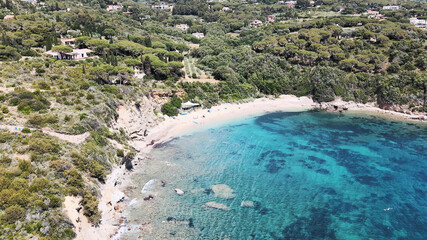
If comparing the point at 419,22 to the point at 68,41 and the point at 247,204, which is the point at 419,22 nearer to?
the point at 247,204

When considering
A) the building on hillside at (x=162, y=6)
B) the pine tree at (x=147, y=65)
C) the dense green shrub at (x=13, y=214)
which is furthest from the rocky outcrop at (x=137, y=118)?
the building on hillside at (x=162, y=6)

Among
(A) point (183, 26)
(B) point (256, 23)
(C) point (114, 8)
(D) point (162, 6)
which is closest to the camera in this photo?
(A) point (183, 26)

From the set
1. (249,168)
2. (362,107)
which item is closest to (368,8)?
(362,107)

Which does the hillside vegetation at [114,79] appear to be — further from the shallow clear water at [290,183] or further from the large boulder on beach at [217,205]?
the large boulder on beach at [217,205]

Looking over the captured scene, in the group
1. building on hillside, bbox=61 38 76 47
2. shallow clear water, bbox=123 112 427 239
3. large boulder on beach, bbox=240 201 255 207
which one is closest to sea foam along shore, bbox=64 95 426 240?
shallow clear water, bbox=123 112 427 239

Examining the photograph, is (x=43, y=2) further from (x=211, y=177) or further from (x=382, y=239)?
(x=382, y=239)

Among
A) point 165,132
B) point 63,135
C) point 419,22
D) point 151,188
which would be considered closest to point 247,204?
point 151,188
